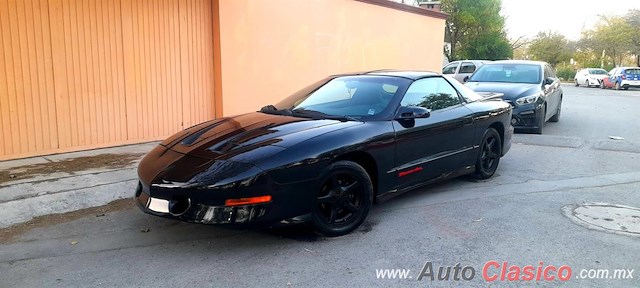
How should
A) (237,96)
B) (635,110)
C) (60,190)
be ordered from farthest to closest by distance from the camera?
(635,110), (237,96), (60,190)

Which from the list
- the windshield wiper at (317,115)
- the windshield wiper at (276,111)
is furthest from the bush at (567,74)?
the windshield wiper at (317,115)

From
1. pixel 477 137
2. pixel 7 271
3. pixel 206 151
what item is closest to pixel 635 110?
pixel 477 137

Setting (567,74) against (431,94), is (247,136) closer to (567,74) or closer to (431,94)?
(431,94)

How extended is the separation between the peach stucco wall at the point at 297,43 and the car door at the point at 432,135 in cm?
406

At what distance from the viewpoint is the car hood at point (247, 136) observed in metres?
4.06

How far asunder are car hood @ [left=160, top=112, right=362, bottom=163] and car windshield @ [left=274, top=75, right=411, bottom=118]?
372 millimetres

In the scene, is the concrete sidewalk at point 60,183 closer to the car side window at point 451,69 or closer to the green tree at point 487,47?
the car side window at point 451,69

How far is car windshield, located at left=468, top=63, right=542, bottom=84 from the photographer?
11.2 meters

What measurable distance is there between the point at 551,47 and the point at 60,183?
53667mm

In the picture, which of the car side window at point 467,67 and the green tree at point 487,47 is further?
the green tree at point 487,47

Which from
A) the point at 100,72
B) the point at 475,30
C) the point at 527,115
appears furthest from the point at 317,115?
the point at 475,30

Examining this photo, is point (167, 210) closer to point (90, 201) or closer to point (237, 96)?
point (90, 201)

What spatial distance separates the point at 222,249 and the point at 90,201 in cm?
192

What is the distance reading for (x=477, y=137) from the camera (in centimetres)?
605
